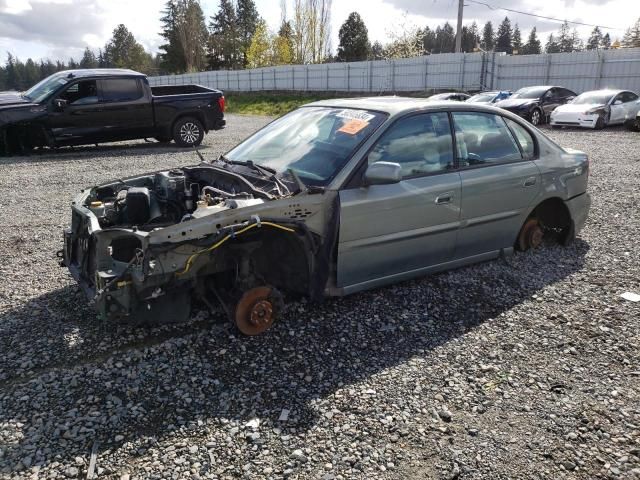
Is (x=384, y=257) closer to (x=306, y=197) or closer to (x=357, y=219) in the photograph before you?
(x=357, y=219)

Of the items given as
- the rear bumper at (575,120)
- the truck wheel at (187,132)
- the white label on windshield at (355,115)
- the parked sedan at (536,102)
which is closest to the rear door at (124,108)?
the truck wheel at (187,132)

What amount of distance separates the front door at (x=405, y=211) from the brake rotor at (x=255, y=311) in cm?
58

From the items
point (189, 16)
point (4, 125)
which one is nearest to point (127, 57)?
point (189, 16)

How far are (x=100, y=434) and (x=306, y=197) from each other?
6.45ft

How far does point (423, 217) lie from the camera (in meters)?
4.27

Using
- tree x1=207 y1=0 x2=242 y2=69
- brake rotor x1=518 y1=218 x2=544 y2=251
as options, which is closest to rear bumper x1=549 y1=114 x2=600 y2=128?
brake rotor x1=518 y1=218 x2=544 y2=251

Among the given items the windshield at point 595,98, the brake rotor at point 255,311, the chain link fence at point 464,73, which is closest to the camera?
the brake rotor at point 255,311

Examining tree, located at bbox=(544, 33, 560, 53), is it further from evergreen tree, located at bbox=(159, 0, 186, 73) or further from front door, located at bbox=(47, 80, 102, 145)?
front door, located at bbox=(47, 80, 102, 145)

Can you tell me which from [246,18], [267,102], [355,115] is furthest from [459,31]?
[246,18]

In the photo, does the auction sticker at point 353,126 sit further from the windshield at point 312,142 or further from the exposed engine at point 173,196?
the exposed engine at point 173,196

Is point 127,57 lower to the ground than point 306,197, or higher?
higher

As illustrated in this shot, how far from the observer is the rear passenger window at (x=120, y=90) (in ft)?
39.3

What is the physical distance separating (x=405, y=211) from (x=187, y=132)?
34.2 ft

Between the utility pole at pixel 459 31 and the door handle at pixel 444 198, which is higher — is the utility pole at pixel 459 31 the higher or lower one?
the higher one
